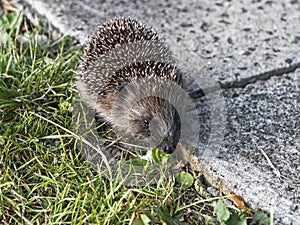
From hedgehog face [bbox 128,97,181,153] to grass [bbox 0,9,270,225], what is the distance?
0.29 metres

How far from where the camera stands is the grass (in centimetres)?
320

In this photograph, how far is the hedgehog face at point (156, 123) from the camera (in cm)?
358

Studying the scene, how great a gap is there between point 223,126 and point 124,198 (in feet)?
3.53

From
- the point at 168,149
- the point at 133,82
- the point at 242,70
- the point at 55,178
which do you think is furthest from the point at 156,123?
the point at 242,70

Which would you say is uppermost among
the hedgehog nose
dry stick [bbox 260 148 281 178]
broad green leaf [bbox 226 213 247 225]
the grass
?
dry stick [bbox 260 148 281 178]

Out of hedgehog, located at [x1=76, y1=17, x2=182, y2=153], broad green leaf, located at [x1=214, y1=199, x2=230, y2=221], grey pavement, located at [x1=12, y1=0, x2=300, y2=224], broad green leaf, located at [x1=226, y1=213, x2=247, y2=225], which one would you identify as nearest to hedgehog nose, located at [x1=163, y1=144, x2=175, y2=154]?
hedgehog, located at [x1=76, y1=17, x2=182, y2=153]

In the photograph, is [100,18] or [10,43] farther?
[100,18]

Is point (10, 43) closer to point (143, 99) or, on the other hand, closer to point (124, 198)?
point (143, 99)

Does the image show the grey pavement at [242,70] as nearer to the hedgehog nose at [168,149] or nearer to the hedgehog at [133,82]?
the hedgehog nose at [168,149]

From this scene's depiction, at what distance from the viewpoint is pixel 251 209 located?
10.6 feet

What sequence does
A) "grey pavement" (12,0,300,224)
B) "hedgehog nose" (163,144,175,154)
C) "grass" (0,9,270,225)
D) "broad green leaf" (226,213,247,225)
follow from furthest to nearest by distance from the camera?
"hedgehog nose" (163,144,175,154), "grey pavement" (12,0,300,224), "grass" (0,9,270,225), "broad green leaf" (226,213,247,225)

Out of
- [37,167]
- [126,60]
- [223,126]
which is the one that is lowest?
[37,167]

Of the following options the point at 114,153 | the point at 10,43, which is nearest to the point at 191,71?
the point at 114,153

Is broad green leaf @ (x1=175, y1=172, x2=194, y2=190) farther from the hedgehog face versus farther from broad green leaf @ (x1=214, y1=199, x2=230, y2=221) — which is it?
broad green leaf @ (x1=214, y1=199, x2=230, y2=221)
